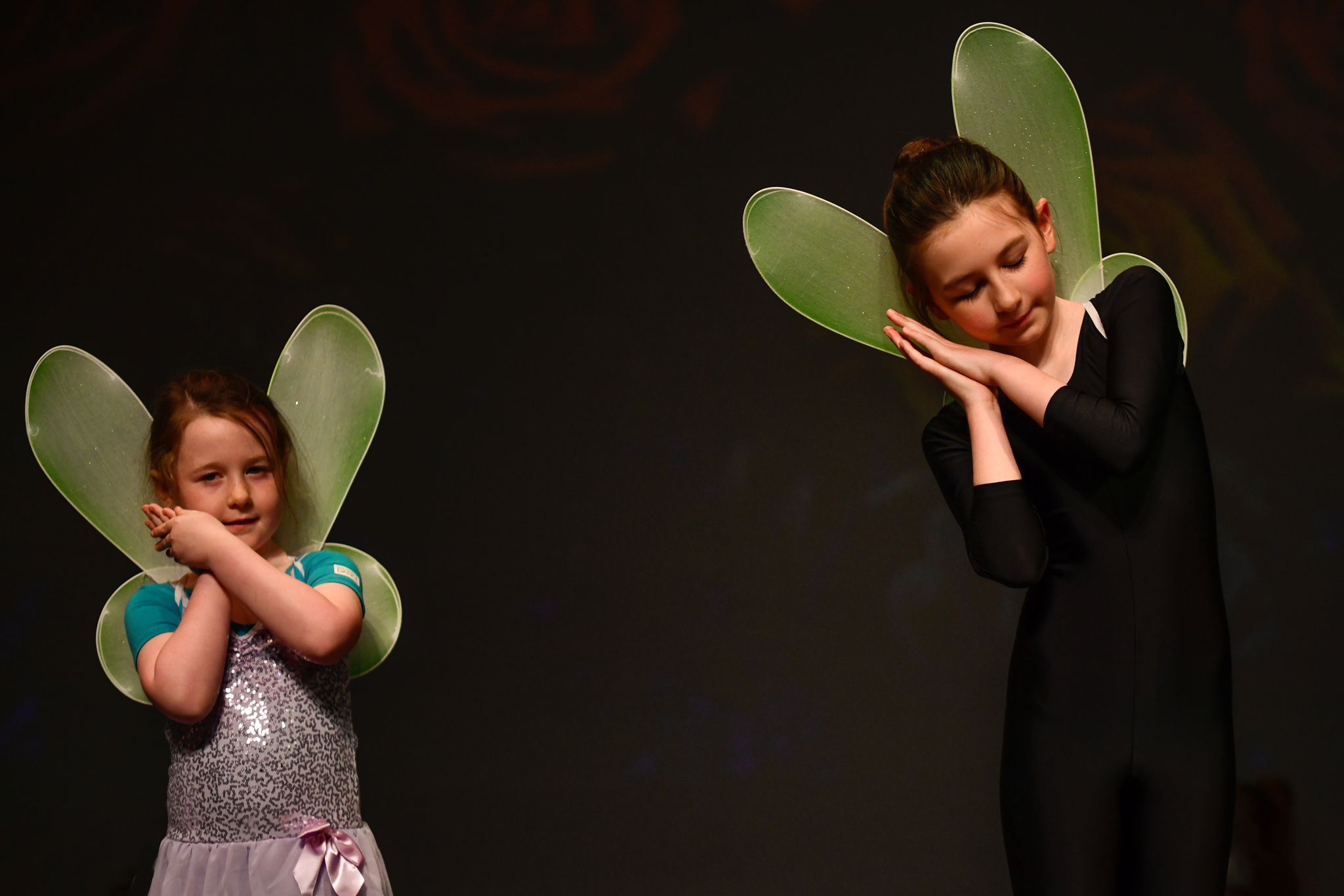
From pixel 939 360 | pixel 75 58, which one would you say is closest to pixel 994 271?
pixel 939 360

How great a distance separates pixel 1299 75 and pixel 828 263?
4.45 feet

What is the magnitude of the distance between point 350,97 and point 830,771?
1.60 meters

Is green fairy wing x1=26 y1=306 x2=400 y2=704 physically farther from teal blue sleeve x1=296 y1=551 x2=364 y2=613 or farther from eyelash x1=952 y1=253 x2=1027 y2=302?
eyelash x1=952 y1=253 x2=1027 y2=302

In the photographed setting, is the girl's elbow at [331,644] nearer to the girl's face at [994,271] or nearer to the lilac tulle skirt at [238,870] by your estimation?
the lilac tulle skirt at [238,870]

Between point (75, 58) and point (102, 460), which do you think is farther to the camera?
point (75, 58)

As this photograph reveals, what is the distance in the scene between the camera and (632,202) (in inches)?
92.3

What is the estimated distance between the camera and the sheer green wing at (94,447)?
5.48 feet

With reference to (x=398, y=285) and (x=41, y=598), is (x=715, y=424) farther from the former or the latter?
(x=41, y=598)

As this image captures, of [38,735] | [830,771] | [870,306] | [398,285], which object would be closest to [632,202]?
[398,285]

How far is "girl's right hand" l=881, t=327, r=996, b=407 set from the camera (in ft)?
4.69

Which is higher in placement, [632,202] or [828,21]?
[828,21]

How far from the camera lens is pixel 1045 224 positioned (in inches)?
58.1

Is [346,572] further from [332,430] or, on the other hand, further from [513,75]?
[513,75]

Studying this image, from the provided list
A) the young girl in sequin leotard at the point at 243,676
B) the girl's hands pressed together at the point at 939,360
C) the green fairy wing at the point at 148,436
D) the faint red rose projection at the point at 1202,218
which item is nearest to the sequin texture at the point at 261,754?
the young girl in sequin leotard at the point at 243,676
